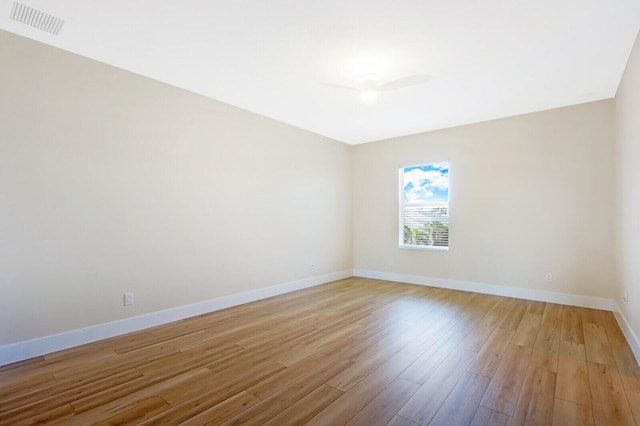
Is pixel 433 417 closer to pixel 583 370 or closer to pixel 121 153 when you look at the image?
pixel 583 370

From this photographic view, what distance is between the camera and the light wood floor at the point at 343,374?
5.87ft

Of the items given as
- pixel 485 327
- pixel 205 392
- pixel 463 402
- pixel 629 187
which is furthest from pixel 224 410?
pixel 629 187

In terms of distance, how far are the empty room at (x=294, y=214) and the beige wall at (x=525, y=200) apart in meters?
0.03

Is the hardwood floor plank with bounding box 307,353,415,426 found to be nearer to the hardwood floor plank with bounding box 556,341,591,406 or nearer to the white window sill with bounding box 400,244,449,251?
the hardwood floor plank with bounding box 556,341,591,406

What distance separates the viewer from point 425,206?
17.8ft

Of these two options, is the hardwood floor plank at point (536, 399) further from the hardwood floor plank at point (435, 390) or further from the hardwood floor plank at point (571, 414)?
the hardwood floor plank at point (435, 390)

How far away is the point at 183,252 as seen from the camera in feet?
11.7

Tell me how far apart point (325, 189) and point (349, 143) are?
1223 mm

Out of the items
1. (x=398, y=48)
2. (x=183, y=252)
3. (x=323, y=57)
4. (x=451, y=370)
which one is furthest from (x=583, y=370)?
(x=183, y=252)

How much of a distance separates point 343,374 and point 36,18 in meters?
3.58

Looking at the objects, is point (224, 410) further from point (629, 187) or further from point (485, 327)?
point (629, 187)

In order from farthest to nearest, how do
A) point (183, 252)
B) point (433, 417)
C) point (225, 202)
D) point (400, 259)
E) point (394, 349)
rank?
point (400, 259), point (225, 202), point (183, 252), point (394, 349), point (433, 417)

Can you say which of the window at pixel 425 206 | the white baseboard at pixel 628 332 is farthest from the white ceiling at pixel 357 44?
the white baseboard at pixel 628 332

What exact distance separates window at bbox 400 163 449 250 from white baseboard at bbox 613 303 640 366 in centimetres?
216
